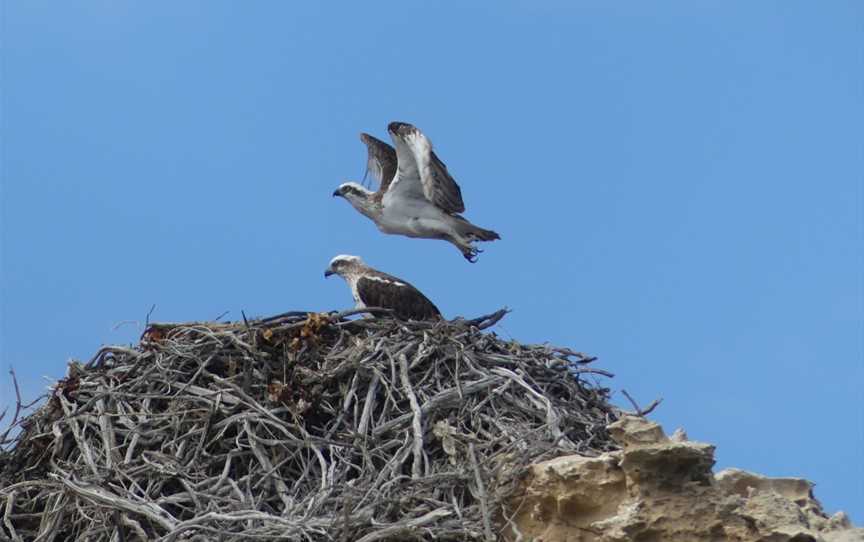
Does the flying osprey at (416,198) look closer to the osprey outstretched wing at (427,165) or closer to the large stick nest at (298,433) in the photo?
the osprey outstretched wing at (427,165)

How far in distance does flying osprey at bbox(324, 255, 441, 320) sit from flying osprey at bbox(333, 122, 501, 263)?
3.86 ft

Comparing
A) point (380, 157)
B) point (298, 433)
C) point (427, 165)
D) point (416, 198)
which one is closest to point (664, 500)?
point (298, 433)

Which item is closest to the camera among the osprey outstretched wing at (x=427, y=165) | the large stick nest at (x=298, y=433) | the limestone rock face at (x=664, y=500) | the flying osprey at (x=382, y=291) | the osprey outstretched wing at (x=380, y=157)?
the limestone rock face at (x=664, y=500)

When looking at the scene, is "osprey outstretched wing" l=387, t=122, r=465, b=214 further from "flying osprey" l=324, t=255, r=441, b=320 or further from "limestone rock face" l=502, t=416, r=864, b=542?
"limestone rock face" l=502, t=416, r=864, b=542

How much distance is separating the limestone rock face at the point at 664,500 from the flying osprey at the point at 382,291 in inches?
134

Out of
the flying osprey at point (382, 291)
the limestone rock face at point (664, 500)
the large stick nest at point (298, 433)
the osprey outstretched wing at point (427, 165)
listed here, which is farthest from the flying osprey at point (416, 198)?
the limestone rock face at point (664, 500)

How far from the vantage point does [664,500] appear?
7922mm

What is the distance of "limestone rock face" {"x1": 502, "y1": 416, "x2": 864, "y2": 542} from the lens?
7.82m

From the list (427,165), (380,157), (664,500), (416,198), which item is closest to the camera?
(664,500)

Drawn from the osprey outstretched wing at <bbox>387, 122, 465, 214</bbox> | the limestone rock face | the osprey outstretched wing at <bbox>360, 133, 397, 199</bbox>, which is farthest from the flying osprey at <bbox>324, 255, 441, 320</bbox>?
the limestone rock face

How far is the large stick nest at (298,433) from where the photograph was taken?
29.3ft

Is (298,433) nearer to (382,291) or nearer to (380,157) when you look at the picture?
(382,291)

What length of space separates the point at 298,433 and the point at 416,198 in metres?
4.59

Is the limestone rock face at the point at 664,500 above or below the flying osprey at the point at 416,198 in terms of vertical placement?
below
